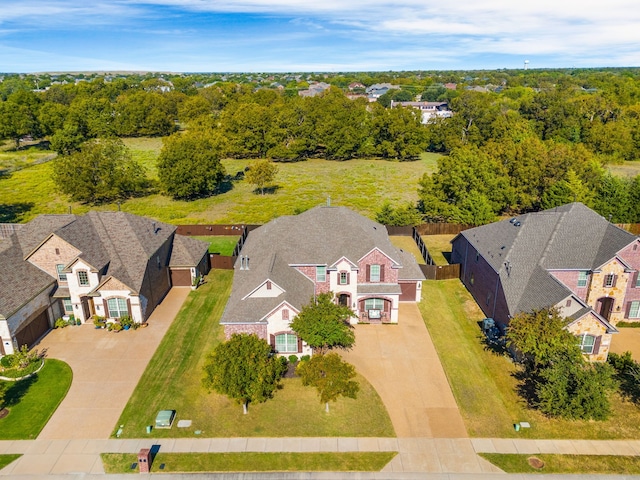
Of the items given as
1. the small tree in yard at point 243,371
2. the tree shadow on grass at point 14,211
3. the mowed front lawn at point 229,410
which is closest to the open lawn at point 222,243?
the mowed front lawn at point 229,410

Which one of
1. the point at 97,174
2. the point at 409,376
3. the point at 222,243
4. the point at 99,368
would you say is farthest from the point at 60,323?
the point at 97,174

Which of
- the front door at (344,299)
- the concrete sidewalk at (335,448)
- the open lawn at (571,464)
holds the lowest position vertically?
the open lawn at (571,464)

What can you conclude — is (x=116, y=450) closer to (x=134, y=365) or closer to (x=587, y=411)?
(x=134, y=365)

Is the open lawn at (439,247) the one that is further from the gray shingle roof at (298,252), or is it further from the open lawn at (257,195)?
the open lawn at (257,195)

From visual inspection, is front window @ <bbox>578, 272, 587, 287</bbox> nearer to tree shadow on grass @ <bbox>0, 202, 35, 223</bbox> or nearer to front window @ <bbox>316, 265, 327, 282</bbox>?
front window @ <bbox>316, 265, 327, 282</bbox>

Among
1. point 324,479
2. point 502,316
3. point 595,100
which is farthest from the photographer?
point 595,100

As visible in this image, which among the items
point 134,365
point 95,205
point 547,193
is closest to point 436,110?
point 547,193
